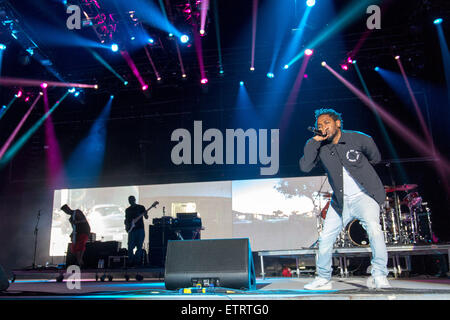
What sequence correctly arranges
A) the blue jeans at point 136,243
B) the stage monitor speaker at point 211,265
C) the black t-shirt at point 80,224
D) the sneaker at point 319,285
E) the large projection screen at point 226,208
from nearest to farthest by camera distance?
the stage monitor speaker at point 211,265, the sneaker at point 319,285, the black t-shirt at point 80,224, the blue jeans at point 136,243, the large projection screen at point 226,208

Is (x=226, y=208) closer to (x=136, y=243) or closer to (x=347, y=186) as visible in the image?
(x=136, y=243)

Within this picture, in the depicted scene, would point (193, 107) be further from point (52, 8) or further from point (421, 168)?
point (421, 168)

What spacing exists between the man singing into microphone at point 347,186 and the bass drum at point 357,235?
3969 mm

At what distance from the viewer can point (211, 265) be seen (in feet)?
10.4

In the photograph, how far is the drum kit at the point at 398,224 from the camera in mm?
6820

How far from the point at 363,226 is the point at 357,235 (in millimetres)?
4347

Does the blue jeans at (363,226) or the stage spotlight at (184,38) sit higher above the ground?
the stage spotlight at (184,38)

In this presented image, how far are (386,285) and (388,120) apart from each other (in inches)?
270

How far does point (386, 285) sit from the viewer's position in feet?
9.80

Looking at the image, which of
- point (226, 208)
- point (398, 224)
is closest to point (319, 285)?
point (398, 224)

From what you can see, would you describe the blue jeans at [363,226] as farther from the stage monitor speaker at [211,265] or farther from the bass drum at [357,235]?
the bass drum at [357,235]

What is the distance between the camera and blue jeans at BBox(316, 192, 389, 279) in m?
3.09

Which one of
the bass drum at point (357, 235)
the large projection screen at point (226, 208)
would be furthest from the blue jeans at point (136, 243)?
the bass drum at point (357, 235)

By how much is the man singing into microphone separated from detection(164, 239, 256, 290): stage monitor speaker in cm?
62
